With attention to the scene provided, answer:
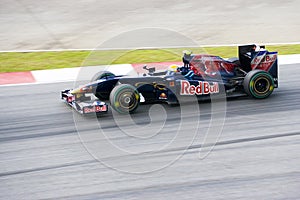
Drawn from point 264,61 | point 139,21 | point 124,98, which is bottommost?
point 124,98

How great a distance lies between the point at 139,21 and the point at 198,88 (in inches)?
418

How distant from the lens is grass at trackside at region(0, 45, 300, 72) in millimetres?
14672

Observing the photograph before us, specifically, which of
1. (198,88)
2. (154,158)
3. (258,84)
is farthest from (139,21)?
(154,158)

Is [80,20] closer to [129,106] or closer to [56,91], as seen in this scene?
[56,91]

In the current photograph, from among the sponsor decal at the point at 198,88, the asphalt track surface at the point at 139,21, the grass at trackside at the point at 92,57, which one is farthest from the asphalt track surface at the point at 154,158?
the asphalt track surface at the point at 139,21

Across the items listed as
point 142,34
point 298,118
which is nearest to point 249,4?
point 142,34

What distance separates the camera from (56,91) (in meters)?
11.9

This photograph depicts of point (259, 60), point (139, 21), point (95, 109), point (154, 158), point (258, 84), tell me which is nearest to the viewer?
point (154, 158)

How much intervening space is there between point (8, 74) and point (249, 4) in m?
12.0

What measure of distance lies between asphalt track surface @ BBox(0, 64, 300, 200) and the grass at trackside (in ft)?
13.8

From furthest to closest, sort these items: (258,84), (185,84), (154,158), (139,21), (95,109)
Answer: (139,21) → (258,84) → (185,84) → (95,109) → (154,158)

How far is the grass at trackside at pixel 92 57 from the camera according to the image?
1467cm

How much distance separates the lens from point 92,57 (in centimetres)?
1539

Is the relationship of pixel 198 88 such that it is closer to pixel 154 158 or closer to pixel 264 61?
pixel 264 61
